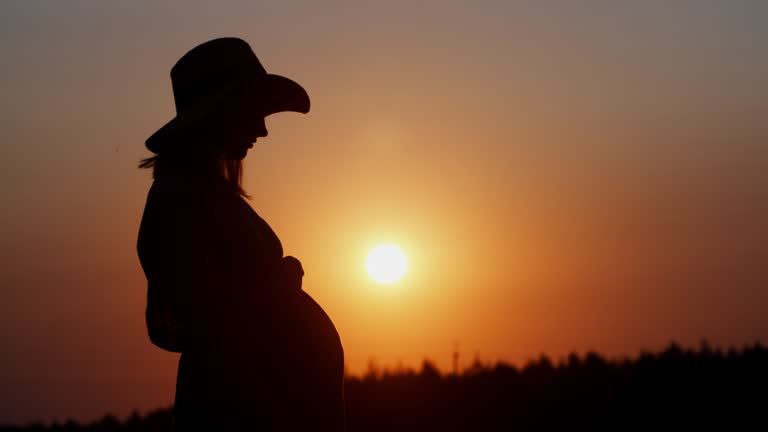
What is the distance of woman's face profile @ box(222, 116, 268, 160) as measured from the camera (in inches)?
188

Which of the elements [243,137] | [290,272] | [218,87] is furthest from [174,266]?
[218,87]


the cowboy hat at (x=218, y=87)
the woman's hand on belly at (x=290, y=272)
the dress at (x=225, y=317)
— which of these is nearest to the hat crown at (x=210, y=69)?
the cowboy hat at (x=218, y=87)

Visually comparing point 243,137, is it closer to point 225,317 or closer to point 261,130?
point 261,130

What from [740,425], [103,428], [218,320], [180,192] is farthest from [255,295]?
[103,428]

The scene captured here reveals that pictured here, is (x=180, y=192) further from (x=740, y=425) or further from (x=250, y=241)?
(x=740, y=425)

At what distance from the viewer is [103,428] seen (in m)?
11.4

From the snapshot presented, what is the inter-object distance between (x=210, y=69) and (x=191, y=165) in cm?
34

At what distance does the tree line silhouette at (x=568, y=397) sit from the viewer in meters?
10.4

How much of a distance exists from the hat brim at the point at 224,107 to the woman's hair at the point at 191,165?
54 millimetres

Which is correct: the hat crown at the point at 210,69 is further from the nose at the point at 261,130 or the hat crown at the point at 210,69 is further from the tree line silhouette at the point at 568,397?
the tree line silhouette at the point at 568,397

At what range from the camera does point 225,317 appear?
446 cm

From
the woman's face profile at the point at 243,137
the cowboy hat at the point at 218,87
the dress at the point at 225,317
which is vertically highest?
the cowboy hat at the point at 218,87

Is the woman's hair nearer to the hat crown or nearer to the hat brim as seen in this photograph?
the hat brim

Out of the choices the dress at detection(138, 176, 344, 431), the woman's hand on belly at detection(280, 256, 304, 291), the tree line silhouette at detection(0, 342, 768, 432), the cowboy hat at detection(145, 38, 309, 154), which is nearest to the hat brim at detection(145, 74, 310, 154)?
the cowboy hat at detection(145, 38, 309, 154)
